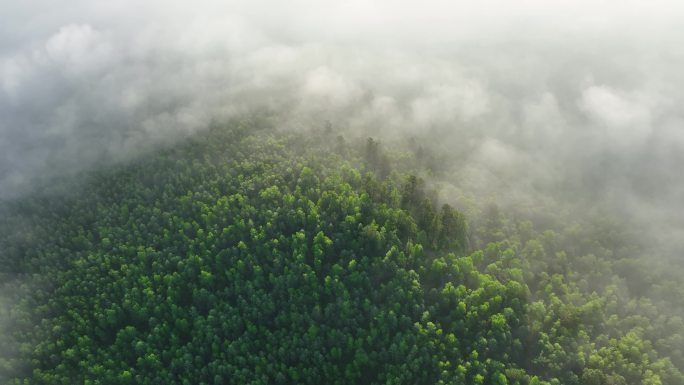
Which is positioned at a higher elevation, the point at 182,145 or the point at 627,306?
the point at 182,145

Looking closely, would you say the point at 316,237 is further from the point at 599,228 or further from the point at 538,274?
the point at 599,228

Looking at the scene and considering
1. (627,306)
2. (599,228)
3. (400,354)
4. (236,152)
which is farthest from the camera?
(236,152)

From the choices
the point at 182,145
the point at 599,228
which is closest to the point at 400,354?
the point at 599,228

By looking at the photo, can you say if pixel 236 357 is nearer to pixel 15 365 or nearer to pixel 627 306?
pixel 15 365

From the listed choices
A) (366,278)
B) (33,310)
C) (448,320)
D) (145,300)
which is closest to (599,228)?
(448,320)

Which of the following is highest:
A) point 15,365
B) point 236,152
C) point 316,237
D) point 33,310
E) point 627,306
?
point 236,152

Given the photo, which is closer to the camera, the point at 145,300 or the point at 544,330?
the point at 544,330

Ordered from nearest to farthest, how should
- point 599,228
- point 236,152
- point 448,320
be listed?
1. point 448,320
2. point 599,228
3. point 236,152
